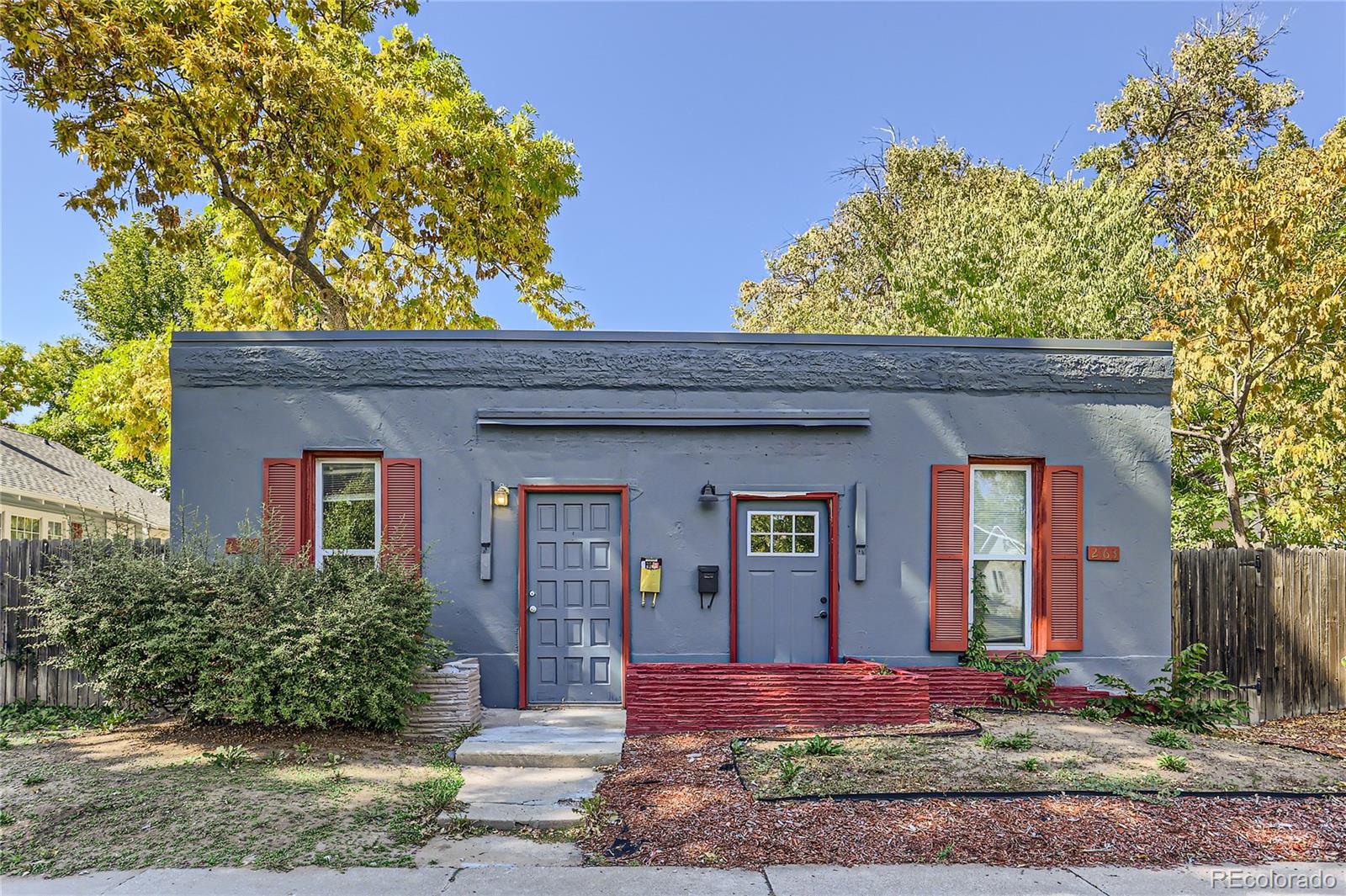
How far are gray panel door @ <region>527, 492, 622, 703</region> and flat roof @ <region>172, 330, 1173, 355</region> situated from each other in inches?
64.7

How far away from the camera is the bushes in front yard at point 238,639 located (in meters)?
6.06

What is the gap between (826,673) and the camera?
23.0ft

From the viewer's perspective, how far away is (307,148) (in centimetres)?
1228

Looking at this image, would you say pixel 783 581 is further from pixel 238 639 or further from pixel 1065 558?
pixel 238 639

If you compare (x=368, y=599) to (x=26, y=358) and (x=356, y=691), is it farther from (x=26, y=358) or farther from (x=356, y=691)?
(x=26, y=358)

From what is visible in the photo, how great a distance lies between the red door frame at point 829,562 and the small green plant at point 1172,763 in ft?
9.07

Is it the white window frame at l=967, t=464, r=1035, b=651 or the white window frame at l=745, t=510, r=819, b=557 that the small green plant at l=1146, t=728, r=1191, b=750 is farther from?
the white window frame at l=745, t=510, r=819, b=557

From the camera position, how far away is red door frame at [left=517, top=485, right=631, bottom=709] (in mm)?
7637

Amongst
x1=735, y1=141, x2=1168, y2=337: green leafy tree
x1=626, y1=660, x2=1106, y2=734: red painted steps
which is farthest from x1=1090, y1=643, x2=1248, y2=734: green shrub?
x1=735, y1=141, x2=1168, y2=337: green leafy tree

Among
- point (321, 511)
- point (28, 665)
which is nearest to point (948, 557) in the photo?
point (321, 511)

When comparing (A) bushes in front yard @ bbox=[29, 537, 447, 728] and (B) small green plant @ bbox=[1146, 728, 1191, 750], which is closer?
(A) bushes in front yard @ bbox=[29, 537, 447, 728]

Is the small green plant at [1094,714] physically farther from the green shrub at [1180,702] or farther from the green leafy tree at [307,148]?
the green leafy tree at [307,148]

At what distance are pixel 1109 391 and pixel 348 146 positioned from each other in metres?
11.1

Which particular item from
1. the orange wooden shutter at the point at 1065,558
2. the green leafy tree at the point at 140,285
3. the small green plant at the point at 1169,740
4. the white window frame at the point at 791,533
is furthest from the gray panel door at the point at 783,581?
the green leafy tree at the point at 140,285
